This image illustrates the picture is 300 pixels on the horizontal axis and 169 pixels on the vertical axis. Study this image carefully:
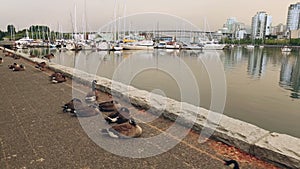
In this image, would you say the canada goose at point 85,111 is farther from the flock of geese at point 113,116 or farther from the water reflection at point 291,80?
the water reflection at point 291,80

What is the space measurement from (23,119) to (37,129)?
2.88ft

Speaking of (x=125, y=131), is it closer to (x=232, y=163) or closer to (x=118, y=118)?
(x=118, y=118)

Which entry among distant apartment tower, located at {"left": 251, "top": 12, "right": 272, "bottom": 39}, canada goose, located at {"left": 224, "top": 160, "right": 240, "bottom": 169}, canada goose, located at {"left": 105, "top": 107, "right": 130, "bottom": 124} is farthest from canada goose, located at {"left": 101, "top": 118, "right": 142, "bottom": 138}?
distant apartment tower, located at {"left": 251, "top": 12, "right": 272, "bottom": 39}

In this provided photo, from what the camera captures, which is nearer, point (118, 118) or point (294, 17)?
point (118, 118)

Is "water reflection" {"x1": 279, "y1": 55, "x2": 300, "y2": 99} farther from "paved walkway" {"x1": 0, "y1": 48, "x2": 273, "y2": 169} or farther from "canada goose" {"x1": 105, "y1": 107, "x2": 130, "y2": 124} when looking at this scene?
"canada goose" {"x1": 105, "y1": 107, "x2": 130, "y2": 124}

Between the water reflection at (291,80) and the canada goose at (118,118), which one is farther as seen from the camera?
the water reflection at (291,80)

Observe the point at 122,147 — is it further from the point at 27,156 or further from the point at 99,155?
the point at 27,156

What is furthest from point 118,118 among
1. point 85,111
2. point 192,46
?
point 192,46

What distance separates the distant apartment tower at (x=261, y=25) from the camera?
174 meters

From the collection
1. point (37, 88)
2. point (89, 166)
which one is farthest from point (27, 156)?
point (37, 88)

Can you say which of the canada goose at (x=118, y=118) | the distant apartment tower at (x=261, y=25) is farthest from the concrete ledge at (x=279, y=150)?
the distant apartment tower at (x=261, y=25)

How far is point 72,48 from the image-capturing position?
6862 cm

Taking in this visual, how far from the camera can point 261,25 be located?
17412 cm

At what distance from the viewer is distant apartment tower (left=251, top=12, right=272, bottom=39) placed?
6840 inches
